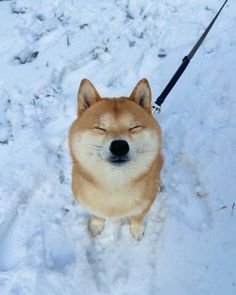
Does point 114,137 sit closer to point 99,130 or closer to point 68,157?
point 99,130

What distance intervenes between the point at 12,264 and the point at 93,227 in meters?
0.63

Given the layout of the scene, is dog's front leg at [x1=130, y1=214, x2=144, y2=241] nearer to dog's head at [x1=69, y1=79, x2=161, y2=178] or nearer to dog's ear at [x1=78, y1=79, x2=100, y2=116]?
dog's head at [x1=69, y1=79, x2=161, y2=178]

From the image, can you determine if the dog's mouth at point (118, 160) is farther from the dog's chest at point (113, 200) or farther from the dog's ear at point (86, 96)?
the dog's ear at point (86, 96)

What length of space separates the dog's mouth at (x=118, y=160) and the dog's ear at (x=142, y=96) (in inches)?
17.5

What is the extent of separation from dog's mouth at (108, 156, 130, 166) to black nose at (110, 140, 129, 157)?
33 millimetres

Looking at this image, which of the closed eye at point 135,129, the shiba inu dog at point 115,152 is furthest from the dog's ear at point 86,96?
the closed eye at point 135,129

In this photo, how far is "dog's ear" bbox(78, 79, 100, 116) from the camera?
105 inches

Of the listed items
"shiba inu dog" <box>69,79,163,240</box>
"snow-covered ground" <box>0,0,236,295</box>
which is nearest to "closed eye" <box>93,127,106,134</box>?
"shiba inu dog" <box>69,79,163,240</box>

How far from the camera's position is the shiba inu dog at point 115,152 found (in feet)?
8.16

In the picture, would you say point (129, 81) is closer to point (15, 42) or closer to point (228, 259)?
point (15, 42)

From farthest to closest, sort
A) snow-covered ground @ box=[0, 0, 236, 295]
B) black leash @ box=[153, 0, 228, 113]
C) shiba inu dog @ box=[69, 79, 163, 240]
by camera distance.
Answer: black leash @ box=[153, 0, 228, 113]
snow-covered ground @ box=[0, 0, 236, 295]
shiba inu dog @ box=[69, 79, 163, 240]

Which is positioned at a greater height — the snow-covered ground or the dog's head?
the dog's head

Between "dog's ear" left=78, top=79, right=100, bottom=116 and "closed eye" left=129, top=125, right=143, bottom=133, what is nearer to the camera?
"closed eye" left=129, top=125, right=143, bottom=133

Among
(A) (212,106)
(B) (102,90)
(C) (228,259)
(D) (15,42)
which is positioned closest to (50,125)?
(B) (102,90)
